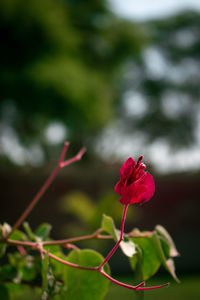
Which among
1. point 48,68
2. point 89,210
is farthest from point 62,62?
point 89,210

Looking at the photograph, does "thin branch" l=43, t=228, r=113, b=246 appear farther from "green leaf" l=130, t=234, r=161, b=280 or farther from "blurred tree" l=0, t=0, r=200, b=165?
"blurred tree" l=0, t=0, r=200, b=165

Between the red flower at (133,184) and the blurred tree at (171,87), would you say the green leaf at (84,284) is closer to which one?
the red flower at (133,184)

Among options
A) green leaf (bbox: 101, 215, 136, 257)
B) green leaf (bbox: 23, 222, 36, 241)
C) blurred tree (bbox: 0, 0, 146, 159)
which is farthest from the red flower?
blurred tree (bbox: 0, 0, 146, 159)

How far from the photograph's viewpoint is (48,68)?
24.7ft

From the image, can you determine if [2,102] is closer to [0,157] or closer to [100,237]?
[0,157]

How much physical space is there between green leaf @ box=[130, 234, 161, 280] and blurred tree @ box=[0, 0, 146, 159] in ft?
23.7

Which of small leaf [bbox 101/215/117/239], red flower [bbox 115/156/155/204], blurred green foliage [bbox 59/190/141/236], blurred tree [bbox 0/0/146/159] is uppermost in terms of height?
blurred tree [bbox 0/0/146/159]

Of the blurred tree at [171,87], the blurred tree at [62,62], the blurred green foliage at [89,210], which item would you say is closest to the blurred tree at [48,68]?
the blurred tree at [62,62]

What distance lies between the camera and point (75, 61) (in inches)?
325

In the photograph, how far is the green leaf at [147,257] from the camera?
0.36m

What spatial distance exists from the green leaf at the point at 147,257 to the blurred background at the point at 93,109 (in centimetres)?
13

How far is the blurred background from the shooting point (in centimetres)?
527

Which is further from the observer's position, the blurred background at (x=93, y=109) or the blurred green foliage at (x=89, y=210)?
the blurred background at (x=93, y=109)

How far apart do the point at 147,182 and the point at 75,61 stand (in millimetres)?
8198
